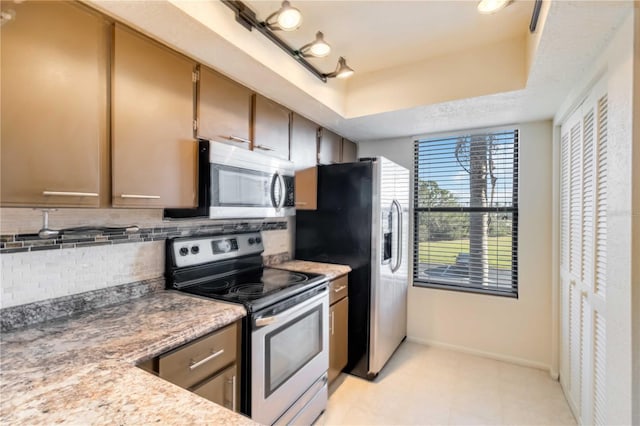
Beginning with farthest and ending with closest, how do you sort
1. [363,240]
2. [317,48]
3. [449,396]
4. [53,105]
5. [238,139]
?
1. [363,240]
2. [449,396]
3. [238,139]
4. [317,48]
5. [53,105]

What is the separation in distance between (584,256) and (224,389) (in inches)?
82.0

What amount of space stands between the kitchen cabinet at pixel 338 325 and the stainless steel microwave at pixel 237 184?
0.71 m

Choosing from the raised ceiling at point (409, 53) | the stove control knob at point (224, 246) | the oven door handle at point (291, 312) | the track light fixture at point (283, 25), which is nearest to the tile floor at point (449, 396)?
the oven door handle at point (291, 312)

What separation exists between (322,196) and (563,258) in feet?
6.32

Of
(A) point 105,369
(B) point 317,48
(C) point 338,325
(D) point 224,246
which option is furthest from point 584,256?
(A) point 105,369

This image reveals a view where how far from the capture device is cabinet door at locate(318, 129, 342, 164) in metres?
2.72

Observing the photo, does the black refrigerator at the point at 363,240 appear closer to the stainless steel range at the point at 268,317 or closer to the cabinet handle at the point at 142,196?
the stainless steel range at the point at 268,317

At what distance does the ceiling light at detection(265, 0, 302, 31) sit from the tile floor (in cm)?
230

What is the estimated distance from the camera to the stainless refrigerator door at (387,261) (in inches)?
93.6

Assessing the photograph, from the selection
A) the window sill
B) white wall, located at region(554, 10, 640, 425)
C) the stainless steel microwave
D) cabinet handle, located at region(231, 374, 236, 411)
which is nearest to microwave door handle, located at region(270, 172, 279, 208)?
the stainless steel microwave

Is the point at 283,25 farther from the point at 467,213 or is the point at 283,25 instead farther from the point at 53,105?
the point at 467,213

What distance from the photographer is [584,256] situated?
5.78 feet

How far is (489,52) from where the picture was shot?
1.94 m

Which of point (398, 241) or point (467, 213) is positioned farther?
point (467, 213)
